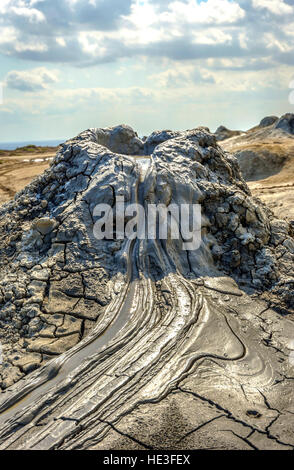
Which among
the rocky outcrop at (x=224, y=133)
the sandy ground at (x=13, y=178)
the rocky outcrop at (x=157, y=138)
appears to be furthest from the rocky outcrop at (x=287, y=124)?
the rocky outcrop at (x=157, y=138)

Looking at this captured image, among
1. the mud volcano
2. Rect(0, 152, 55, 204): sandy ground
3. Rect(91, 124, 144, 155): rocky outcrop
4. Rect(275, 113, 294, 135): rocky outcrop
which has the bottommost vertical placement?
the mud volcano

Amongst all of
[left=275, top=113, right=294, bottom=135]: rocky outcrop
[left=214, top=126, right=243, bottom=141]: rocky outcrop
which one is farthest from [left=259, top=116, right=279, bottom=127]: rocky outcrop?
[left=275, top=113, right=294, bottom=135]: rocky outcrop

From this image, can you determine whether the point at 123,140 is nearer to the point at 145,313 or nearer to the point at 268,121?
the point at 145,313

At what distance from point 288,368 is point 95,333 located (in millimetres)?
1225

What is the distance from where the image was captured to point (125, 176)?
3611 millimetres

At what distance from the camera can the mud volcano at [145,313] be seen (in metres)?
2.00

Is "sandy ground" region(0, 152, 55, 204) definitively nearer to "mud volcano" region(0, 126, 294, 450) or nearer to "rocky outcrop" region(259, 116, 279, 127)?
"mud volcano" region(0, 126, 294, 450)

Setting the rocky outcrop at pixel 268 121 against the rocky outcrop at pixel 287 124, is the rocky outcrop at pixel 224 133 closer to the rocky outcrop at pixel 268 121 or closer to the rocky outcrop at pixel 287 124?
the rocky outcrop at pixel 268 121

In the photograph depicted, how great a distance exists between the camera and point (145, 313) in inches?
108

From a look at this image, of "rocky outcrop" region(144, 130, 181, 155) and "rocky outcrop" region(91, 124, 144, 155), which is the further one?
"rocky outcrop" region(91, 124, 144, 155)

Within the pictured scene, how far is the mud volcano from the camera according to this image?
200 cm

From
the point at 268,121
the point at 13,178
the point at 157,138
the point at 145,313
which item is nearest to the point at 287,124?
the point at 268,121

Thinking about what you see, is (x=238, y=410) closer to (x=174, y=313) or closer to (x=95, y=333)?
(x=174, y=313)

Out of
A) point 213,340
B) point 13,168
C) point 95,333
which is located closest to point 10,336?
point 95,333
